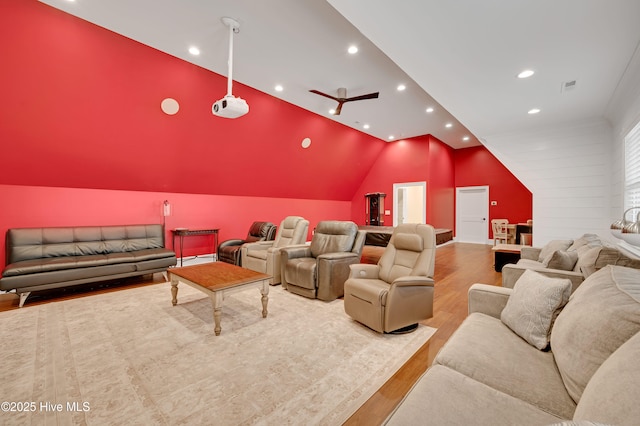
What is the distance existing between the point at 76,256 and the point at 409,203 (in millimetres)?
8727

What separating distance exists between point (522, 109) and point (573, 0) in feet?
8.62

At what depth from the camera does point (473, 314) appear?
1.92 meters

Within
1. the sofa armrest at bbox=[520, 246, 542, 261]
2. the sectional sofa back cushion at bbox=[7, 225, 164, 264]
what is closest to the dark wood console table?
the sectional sofa back cushion at bbox=[7, 225, 164, 264]

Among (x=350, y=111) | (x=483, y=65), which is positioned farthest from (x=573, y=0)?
(x=350, y=111)

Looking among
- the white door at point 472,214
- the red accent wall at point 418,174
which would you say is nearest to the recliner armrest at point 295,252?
the red accent wall at point 418,174

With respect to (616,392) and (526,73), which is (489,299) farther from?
(526,73)

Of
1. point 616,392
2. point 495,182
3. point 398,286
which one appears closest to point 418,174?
point 495,182

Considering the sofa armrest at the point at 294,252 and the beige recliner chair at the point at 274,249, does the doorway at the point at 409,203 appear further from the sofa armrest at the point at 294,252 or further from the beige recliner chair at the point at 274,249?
the sofa armrest at the point at 294,252

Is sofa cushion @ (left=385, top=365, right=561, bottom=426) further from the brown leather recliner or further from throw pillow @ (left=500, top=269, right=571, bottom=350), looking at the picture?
the brown leather recliner

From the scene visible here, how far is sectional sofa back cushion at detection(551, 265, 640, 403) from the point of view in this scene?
0.99 m

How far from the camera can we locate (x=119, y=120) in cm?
400

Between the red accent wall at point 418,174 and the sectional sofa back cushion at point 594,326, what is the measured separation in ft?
22.4

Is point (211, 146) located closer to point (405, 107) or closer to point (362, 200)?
point (405, 107)

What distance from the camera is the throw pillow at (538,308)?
1459mm
